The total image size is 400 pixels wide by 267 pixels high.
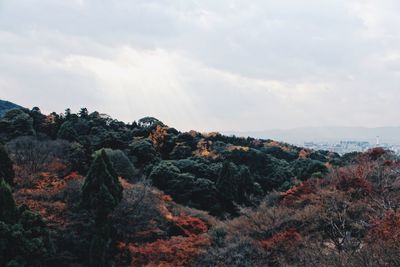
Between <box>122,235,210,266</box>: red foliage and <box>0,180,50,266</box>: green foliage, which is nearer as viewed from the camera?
<box>0,180,50,266</box>: green foliage

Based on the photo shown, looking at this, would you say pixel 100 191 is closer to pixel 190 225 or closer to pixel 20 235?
pixel 20 235

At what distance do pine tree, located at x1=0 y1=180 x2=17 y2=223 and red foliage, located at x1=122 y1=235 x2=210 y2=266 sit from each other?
4.97 meters

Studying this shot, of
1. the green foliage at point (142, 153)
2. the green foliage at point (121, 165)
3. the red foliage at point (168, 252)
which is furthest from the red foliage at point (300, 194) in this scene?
the green foliage at point (142, 153)

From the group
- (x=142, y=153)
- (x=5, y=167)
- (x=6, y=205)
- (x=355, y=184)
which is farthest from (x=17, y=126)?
(x=355, y=184)

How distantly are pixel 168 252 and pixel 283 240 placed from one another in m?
4.51

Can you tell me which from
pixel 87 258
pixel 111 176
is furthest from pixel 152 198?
pixel 87 258

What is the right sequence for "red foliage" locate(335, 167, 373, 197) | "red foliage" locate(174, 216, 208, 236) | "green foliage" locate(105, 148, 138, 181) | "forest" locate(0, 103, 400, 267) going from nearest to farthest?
"forest" locate(0, 103, 400, 267) → "red foliage" locate(174, 216, 208, 236) → "red foliage" locate(335, 167, 373, 197) → "green foliage" locate(105, 148, 138, 181)

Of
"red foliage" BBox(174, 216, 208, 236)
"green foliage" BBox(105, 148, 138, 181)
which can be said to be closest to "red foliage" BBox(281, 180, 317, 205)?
"red foliage" BBox(174, 216, 208, 236)

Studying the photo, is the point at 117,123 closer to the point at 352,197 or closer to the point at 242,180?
the point at 242,180

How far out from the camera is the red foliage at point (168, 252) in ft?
57.4

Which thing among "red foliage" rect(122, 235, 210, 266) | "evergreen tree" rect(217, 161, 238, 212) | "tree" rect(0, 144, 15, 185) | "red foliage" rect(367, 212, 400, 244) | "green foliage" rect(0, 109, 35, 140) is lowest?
"red foliage" rect(122, 235, 210, 266)

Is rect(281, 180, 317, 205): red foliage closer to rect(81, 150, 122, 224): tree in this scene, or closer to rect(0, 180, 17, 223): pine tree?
rect(81, 150, 122, 224): tree

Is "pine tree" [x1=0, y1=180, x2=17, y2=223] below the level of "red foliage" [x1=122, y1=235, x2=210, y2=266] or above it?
above

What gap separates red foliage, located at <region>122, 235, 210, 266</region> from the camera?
1748 centimetres
